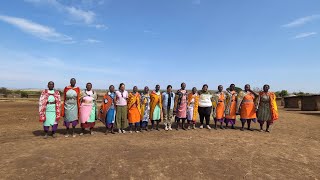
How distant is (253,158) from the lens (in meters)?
6.98

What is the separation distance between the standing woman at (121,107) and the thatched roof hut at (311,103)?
2020 centimetres

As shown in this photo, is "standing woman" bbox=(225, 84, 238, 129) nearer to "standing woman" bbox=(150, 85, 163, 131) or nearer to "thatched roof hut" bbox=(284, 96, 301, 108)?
"standing woman" bbox=(150, 85, 163, 131)

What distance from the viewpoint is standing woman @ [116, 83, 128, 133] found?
32.6 ft

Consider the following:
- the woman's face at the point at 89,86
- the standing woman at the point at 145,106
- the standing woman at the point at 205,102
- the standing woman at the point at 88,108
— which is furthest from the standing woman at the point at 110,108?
the standing woman at the point at 205,102

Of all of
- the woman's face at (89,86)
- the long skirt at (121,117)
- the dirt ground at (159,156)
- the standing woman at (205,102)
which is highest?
the woman's face at (89,86)

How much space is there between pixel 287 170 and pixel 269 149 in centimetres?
186

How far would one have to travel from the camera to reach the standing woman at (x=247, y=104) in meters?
11.1

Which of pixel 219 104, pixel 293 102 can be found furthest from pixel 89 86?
pixel 293 102

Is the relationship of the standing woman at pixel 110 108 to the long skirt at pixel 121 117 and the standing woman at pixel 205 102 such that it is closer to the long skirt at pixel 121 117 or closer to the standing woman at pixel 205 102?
the long skirt at pixel 121 117

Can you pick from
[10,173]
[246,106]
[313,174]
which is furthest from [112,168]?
[246,106]

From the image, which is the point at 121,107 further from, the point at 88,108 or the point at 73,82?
the point at 73,82

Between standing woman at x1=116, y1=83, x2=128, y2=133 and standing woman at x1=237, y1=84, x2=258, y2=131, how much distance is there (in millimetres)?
4674

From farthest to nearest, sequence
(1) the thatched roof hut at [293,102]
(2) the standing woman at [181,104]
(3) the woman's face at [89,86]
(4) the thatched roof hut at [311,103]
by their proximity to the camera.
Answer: (1) the thatched roof hut at [293,102] → (4) the thatched roof hut at [311,103] → (2) the standing woman at [181,104] → (3) the woman's face at [89,86]

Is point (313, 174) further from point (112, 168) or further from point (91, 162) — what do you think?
point (91, 162)
